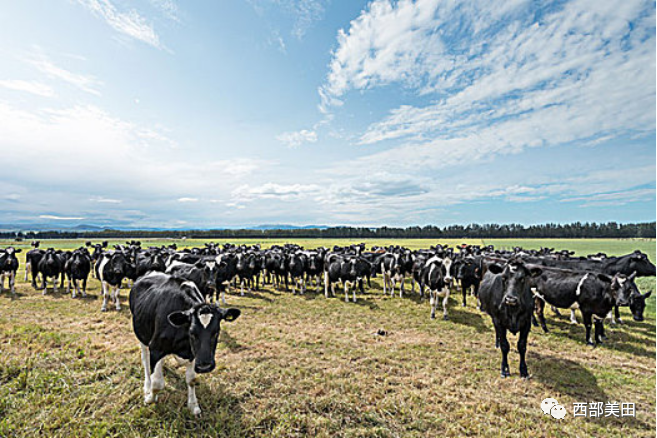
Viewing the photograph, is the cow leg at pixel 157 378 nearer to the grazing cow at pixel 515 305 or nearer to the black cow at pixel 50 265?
the grazing cow at pixel 515 305

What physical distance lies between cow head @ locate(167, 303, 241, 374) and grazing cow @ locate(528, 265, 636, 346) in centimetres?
1078

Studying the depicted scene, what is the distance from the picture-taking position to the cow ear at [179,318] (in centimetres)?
425

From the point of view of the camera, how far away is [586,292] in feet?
29.5

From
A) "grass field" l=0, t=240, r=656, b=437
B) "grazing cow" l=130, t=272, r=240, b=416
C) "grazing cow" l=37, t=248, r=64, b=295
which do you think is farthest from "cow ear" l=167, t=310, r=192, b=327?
"grazing cow" l=37, t=248, r=64, b=295

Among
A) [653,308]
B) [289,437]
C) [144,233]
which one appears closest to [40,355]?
[289,437]

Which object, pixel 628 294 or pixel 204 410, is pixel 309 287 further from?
pixel 628 294

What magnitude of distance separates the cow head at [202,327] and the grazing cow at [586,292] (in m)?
10.8

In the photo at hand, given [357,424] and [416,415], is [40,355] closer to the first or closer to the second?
[357,424]

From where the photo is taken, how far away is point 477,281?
48.3ft

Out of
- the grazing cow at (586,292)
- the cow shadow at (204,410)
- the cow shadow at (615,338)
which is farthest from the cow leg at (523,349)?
the cow shadow at (204,410)

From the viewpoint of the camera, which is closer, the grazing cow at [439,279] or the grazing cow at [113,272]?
the grazing cow at [439,279]

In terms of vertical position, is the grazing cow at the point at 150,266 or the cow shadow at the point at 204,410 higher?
the grazing cow at the point at 150,266

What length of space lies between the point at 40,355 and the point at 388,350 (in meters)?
8.66

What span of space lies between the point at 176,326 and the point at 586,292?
38.1 feet
